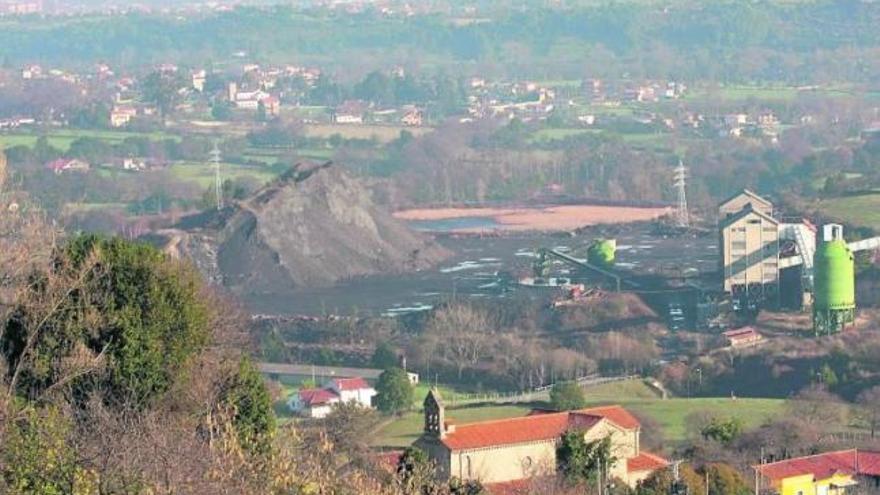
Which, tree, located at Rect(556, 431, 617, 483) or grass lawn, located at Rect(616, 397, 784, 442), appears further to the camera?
grass lawn, located at Rect(616, 397, 784, 442)

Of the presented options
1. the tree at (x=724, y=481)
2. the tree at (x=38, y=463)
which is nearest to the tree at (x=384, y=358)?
the tree at (x=724, y=481)

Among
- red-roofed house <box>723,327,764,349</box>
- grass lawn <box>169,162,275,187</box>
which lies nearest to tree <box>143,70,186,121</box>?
grass lawn <box>169,162,275,187</box>

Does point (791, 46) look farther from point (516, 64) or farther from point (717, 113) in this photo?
point (717, 113)

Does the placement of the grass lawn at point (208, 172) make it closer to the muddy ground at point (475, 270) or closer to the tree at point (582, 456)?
the muddy ground at point (475, 270)

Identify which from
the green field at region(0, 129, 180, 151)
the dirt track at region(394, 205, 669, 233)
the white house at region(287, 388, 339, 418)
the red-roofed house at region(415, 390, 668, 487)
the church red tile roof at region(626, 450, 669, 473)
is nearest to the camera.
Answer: the red-roofed house at region(415, 390, 668, 487)

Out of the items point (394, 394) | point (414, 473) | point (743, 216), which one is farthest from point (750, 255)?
point (414, 473)

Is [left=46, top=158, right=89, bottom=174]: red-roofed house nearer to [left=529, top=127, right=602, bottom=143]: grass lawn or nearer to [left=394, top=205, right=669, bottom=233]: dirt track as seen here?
[left=394, top=205, right=669, bottom=233]: dirt track
